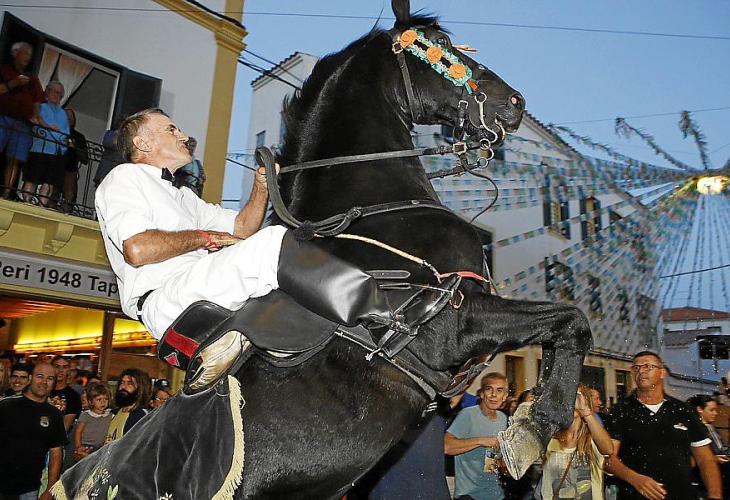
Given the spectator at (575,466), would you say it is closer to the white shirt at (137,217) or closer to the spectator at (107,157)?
the white shirt at (137,217)

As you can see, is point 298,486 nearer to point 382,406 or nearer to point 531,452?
point 382,406

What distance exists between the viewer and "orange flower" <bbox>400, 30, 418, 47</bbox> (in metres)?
3.28

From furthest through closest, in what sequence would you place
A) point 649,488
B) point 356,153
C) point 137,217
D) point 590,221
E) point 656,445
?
1. point 590,221
2. point 656,445
3. point 649,488
4. point 356,153
5. point 137,217

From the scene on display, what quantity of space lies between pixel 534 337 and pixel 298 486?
1.22 m

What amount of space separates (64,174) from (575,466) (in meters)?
8.61

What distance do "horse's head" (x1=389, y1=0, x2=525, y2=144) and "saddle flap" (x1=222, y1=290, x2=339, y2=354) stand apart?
133 centimetres

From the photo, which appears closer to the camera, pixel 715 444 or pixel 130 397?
pixel 715 444

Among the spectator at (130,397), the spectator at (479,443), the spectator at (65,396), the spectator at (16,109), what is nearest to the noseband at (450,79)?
the spectator at (479,443)

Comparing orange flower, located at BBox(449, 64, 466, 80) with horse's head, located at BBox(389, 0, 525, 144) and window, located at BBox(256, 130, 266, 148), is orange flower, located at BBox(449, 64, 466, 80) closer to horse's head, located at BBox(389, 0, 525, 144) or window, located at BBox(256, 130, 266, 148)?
horse's head, located at BBox(389, 0, 525, 144)


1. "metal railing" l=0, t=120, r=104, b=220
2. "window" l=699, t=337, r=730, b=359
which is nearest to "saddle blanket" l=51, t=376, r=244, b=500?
"metal railing" l=0, t=120, r=104, b=220

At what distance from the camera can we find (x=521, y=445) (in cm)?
276

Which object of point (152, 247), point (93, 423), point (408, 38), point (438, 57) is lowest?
point (93, 423)

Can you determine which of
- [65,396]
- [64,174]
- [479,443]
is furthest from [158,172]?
[64,174]

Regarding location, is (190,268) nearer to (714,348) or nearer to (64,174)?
(64,174)
